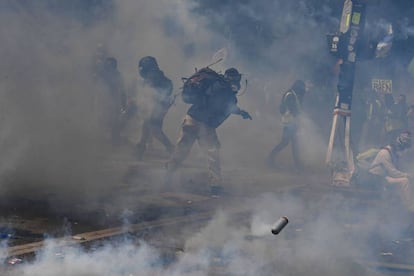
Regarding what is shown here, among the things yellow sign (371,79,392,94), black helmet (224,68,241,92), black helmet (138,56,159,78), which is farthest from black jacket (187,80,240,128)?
yellow sign (371,79,392,94)

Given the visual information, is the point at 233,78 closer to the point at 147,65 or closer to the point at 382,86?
the point at 147,65

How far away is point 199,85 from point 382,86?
33.9ft

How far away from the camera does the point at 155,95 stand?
12633mm

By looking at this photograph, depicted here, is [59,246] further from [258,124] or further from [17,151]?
[258,124]

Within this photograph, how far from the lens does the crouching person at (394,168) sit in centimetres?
1066

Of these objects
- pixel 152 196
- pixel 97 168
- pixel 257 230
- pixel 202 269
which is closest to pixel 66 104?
pixel 97 168

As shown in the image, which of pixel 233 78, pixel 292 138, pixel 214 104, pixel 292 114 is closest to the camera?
pixel 214 104

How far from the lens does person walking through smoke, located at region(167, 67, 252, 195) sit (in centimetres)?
1025

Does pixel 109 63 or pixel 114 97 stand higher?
pixel 109 63

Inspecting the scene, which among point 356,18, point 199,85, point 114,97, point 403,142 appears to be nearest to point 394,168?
point 403,142

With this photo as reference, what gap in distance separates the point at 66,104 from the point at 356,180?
7503 mm

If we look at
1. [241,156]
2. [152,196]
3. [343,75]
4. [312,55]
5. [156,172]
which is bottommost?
[152,196]

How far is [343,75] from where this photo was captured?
12.7 metres

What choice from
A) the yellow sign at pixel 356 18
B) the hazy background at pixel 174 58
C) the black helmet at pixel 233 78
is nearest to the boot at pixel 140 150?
the hazy background at pixel 174 58
